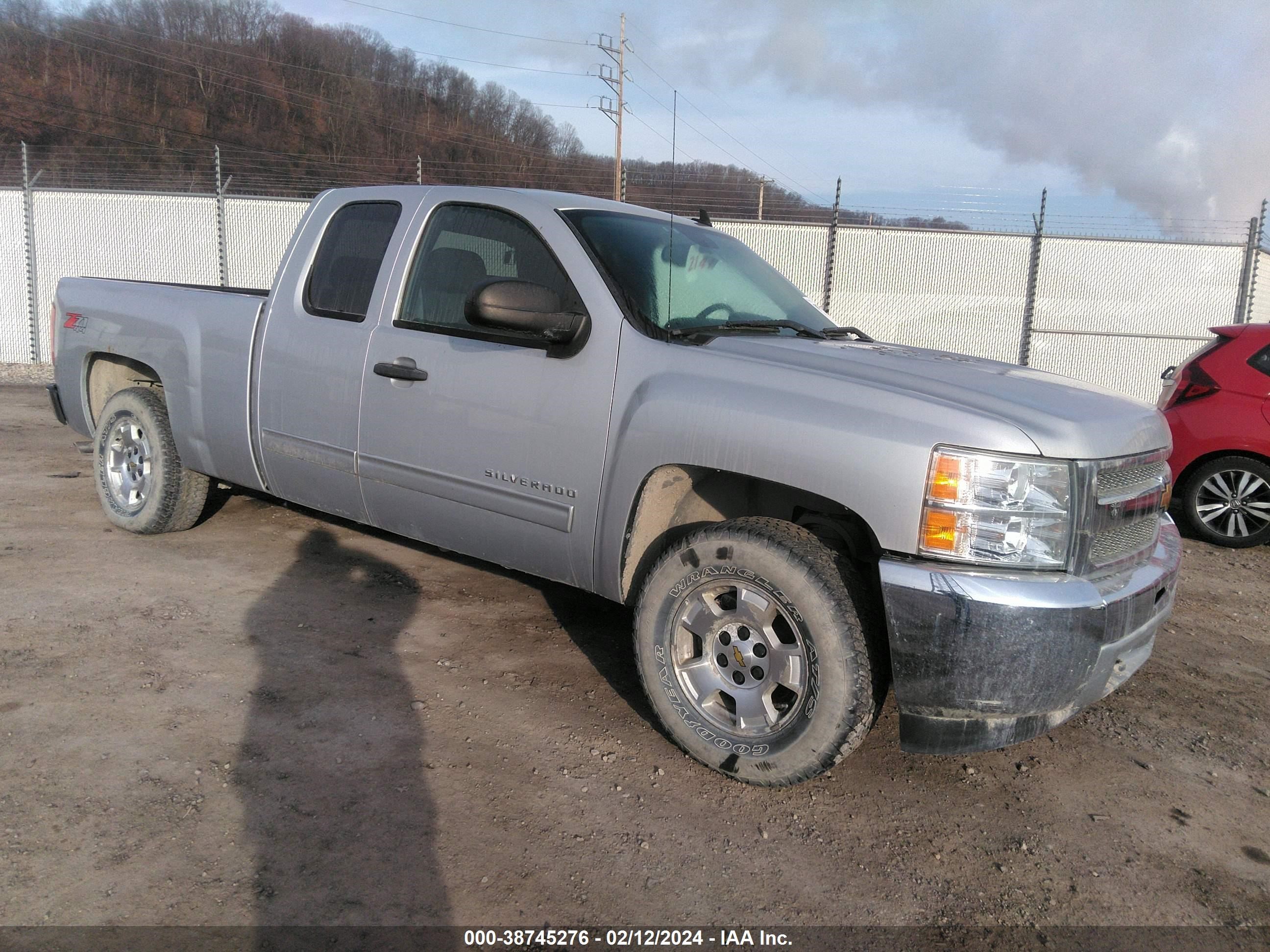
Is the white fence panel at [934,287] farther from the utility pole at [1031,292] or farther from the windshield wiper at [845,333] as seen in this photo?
the windshield wiper at [845,333]

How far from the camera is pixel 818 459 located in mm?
2838

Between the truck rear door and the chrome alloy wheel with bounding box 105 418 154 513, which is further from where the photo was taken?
the chrome alloy wheel with bounding box 105 418 154 513

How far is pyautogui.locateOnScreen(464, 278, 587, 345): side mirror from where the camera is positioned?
11.0 ft

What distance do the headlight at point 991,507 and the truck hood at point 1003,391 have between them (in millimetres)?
96

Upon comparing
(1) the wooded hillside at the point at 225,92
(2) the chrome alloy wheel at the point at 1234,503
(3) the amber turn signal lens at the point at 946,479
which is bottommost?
(2) the chrome alloy wheel at the point at 1234,503

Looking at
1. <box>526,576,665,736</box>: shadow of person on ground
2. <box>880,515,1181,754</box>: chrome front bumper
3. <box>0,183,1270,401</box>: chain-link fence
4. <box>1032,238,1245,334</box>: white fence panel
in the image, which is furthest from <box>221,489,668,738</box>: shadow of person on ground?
<box>1032,238,1245,334</box>: white fence panel

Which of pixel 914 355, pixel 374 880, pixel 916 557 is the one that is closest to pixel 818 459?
pixel 916 557

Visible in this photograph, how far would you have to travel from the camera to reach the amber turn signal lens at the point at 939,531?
8.74 feet

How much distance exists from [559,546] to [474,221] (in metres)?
1.43

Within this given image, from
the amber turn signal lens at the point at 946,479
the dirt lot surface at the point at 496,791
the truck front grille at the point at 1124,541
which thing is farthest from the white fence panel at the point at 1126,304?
the amber turn signal lens at the point at 946,479

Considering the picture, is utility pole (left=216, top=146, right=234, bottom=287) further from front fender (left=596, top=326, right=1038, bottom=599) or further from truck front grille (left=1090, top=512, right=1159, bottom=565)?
truck front grille (left=1090, top=512, right=1159, bottom=565)

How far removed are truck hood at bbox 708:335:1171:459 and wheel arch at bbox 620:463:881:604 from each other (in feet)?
1.44

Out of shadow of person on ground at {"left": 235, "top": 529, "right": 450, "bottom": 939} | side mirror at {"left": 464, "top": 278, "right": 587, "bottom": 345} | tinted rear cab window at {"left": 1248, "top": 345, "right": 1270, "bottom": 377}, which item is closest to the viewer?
shadow of person on ground at {"left": 235, "top": 529, "right": 450, "bottom": 939}

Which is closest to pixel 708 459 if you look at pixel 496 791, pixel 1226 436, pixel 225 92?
pixel 496 791
